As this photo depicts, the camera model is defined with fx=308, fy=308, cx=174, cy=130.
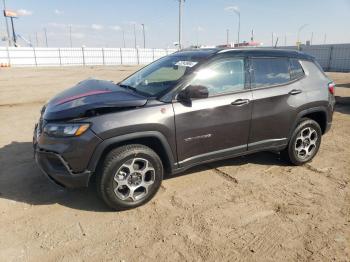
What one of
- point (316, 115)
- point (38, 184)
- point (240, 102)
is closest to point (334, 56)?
point (316, 115)

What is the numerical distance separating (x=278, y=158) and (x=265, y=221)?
6.60 ft

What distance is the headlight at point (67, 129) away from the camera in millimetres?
3188

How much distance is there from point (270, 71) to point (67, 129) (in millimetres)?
2864

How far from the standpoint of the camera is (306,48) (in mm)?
32125

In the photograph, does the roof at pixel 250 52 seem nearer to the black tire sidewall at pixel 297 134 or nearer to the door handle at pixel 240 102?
the door handle at pixel 240 102

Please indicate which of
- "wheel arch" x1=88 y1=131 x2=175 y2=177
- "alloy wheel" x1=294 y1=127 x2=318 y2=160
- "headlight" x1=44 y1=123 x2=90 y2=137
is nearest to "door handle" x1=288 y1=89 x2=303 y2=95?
"alloy wheel" x1=294 y1=127 x2=318 y2=160

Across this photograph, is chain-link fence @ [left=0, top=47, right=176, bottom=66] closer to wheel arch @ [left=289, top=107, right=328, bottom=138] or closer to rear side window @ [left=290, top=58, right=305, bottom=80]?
rear side window @ [left=290, top=58, right=305, bottom=80]

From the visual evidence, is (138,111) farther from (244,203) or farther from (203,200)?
(244,203)

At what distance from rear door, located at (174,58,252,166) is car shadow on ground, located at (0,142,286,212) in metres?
0.77

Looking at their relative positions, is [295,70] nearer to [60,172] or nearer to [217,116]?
[217,116]

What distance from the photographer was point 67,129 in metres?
3.22

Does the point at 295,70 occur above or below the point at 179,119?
above

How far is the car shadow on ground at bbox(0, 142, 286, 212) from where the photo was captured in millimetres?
A: 3766

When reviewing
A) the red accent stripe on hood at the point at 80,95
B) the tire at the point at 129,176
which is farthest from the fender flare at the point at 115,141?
the red accent stripe on hood at the point at 80,95
